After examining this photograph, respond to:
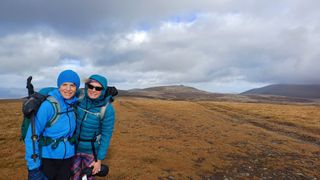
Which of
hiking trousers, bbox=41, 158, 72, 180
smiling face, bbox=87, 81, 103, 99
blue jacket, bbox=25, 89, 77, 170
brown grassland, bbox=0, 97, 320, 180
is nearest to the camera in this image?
blue jacket, bbox=25, 89, 77, 170

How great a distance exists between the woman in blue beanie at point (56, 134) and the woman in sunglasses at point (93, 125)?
0.81 feet

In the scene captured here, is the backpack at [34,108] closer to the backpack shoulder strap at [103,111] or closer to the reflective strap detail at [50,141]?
the reflective strap detail at [50,141]

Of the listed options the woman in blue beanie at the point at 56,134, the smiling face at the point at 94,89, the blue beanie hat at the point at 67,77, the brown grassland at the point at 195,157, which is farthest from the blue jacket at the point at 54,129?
the brown grassland at the point at 195,157

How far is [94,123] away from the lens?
5074 millimetres

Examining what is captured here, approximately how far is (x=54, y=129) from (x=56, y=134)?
0.11m

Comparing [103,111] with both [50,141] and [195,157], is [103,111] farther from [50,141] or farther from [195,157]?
[195,157]

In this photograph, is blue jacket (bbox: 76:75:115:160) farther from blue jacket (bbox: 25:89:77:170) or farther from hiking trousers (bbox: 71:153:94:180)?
blue jacket (bbox: 25:89:77:170)

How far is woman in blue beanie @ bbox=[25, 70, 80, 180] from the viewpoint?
14.1 ft

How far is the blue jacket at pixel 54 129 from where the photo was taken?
4281mm

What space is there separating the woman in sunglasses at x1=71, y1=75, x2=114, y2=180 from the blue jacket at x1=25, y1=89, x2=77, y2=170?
0.82 ft

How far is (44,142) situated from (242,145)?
1257cm

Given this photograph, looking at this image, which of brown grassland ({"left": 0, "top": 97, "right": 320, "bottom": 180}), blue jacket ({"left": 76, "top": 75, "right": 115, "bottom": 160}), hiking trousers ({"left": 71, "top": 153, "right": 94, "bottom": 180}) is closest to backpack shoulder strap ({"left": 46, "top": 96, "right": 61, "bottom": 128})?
blue jacket ({"left": 76, "top": 75, "right": 115, "bottom": 160})

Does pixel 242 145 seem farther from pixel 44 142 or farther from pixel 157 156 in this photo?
pixel 44 142

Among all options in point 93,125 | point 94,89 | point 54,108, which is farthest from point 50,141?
point 94,89
